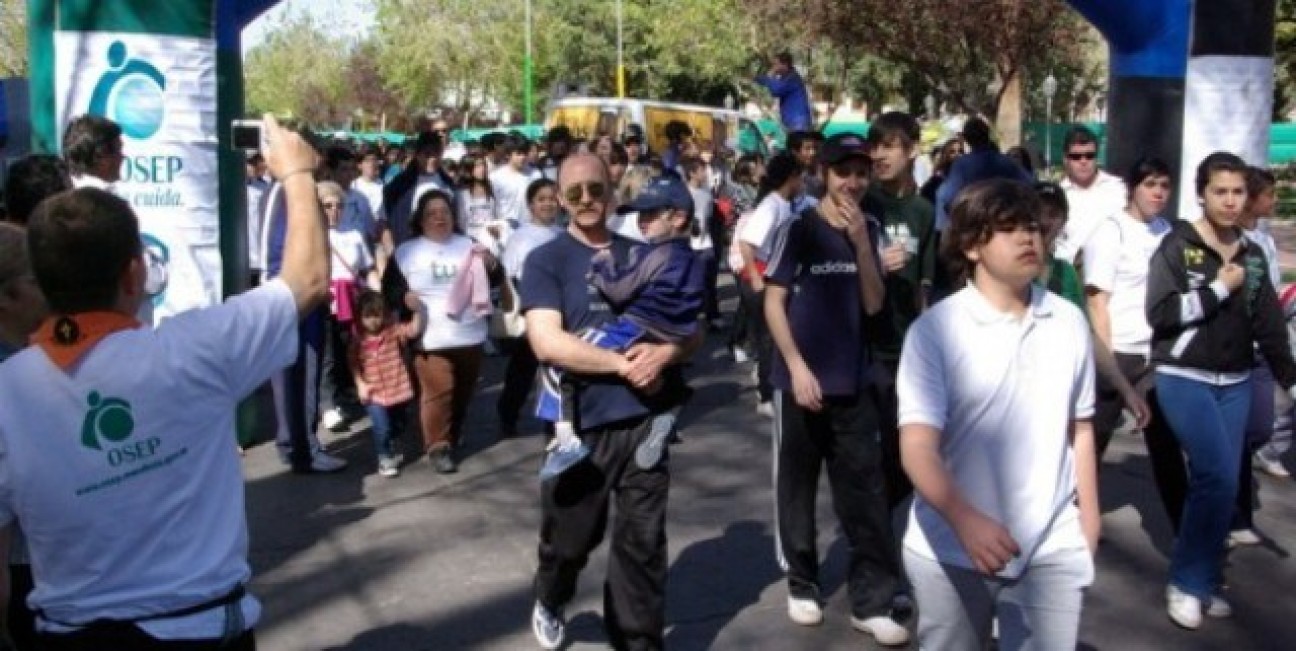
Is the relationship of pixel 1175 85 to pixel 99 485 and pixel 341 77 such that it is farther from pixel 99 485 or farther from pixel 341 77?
pixel 341 77

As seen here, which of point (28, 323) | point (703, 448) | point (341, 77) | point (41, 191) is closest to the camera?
point (28, 323)

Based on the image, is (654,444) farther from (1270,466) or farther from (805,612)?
(1270,466)

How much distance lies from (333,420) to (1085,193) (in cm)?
500

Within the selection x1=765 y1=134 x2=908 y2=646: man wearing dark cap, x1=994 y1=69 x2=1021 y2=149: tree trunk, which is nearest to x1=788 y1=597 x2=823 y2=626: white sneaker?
x1=765 y1=134 x2=908 y2=646: man wearing dark cap

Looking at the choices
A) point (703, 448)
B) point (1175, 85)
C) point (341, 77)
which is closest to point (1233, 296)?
point (703, 448)

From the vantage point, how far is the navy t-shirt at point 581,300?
15.6 feet

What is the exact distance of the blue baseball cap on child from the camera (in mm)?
4867

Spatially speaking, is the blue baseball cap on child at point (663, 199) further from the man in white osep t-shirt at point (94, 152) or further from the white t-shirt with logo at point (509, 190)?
the white t-shirt with logo at point (509, 190)

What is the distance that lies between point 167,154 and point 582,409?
162 inches

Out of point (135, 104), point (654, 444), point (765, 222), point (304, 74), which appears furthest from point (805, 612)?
point (304, 74)

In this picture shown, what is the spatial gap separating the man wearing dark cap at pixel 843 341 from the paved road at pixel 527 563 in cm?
33

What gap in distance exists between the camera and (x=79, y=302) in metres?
2.71

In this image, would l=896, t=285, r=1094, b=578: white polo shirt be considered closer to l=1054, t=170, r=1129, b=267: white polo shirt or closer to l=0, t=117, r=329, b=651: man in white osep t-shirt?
l=0, t=117, r=329, b=651: man in white osep t-shirt

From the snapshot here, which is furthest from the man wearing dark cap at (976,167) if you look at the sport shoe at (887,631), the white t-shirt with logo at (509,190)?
the white t-shirt with logo at (509,190)
